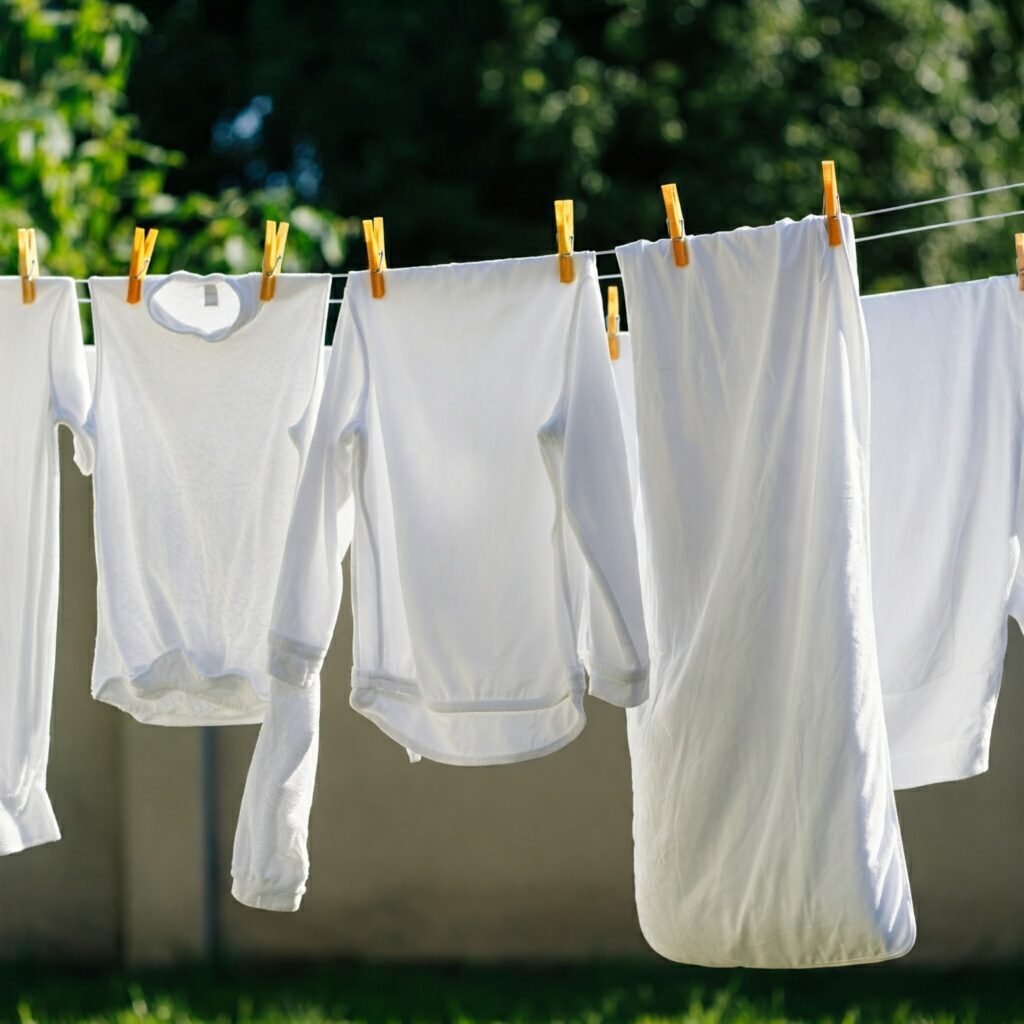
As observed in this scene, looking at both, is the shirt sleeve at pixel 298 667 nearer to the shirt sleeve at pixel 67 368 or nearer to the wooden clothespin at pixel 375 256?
the wooden clothespin at pixel 375 256

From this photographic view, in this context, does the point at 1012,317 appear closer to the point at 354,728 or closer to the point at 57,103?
the point at 354,728

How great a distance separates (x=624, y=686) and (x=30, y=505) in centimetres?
96

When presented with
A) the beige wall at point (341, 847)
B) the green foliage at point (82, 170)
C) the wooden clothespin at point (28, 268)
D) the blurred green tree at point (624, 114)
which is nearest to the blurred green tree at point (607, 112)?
the blurred green tree at point (624, 114)

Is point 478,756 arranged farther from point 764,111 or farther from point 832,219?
point 764,111

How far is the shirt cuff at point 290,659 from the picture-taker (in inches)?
81.7

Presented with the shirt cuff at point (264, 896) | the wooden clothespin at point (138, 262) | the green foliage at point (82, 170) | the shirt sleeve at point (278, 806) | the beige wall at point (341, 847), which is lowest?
the beige wall at point (341, 847)

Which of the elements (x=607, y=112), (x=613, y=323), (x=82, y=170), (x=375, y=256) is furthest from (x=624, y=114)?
(x=375, y=256)

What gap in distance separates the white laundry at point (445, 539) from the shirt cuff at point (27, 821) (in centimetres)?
36

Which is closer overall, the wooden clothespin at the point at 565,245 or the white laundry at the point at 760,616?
the white laundry at the point at 760,616

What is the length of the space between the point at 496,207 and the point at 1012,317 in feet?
15.9

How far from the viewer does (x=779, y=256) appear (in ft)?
6.49

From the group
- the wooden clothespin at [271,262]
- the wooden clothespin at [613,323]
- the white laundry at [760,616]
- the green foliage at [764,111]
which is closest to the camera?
the white laundry at [760,616]

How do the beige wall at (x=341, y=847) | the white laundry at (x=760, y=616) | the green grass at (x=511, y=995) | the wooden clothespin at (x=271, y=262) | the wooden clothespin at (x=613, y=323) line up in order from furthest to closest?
1. the beige wall at (x=341, y=847)
2. the green grass at (x=511, y=995)
3. the wooden clothespin at (x=613, y=323)
4. the wooden clothespin at (x=271, y=262)
5. the white laundry at (x=760, y=616)

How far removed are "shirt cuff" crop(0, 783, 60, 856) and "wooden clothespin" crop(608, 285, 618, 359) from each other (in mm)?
1179
